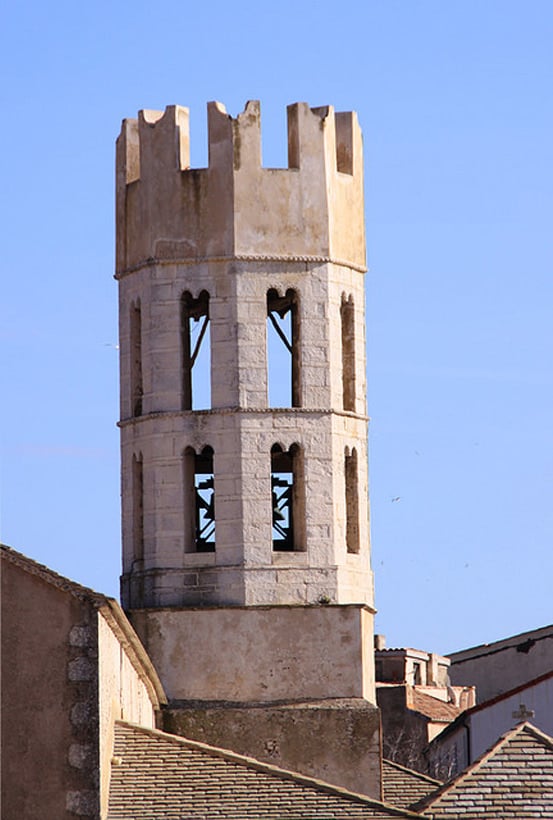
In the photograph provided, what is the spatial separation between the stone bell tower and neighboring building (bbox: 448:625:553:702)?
20.2 meters

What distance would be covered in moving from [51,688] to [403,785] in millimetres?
10778

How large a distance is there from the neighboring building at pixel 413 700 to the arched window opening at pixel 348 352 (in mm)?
14115

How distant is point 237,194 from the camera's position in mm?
37812

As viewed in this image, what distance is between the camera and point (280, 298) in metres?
38.3

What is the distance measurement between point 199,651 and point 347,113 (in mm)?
8685

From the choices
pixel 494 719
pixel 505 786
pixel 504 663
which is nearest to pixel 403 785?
pixel 505 786

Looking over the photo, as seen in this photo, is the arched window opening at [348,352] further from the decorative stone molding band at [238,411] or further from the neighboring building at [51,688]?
the neighboring building at [51,688]

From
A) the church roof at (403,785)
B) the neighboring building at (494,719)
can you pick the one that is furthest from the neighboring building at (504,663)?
the church roof at (403,785)

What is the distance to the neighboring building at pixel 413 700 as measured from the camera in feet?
174

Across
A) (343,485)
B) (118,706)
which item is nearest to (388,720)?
(343,485)

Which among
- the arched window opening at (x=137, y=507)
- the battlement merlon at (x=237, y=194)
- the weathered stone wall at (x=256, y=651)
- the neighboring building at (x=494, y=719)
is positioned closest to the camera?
the weathered stone wall at (x=256, y=651)

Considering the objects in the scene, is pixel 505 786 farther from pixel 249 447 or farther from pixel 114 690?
pixel 249 447

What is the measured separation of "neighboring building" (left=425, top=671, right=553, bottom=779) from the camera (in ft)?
157

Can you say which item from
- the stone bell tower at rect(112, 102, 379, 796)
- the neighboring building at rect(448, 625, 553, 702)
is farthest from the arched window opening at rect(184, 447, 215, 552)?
the neighboring building at rect(448, 625, 553, 702)
